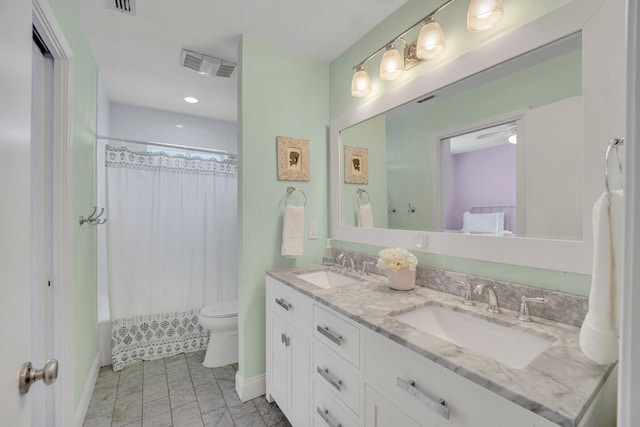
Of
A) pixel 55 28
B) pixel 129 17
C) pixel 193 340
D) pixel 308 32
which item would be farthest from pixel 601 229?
pixel 193 340

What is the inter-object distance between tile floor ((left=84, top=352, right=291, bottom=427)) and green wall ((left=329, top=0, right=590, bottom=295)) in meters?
1.26

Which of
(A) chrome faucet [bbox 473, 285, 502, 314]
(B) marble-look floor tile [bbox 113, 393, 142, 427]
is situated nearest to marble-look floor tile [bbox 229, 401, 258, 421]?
(B) marble-look floor tile [bbox 113, 393, 142, 427]

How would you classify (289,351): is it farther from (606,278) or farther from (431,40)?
(431,40)

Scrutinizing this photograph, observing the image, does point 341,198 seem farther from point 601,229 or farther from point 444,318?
point 601,229

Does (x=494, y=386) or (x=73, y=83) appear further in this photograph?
(x=73, y=83)

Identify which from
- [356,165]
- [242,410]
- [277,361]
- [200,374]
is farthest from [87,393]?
[356,165]

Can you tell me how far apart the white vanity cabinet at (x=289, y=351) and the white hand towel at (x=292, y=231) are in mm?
247

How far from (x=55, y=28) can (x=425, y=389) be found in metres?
2.06

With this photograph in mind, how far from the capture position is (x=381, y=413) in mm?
942

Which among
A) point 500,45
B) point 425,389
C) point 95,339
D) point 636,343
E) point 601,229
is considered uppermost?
point 500,45

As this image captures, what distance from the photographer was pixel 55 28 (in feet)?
4.09

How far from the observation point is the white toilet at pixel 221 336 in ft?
7.39

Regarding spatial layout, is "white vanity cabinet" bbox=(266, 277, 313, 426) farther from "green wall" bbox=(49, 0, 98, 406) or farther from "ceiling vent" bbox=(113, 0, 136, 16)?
"ceiling vent" bbox=(113, 0, 136, 16)

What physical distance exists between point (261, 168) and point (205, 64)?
A: 3.28 ft
